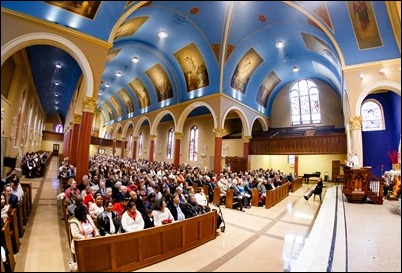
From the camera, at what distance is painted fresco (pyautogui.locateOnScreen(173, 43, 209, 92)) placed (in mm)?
3023

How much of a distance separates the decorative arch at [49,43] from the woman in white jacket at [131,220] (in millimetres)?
2918

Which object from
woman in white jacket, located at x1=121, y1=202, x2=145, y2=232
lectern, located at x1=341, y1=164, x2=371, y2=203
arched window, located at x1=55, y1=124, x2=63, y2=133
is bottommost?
woman in white jacket, located at x1=121, y1=202, x2=145, y2=232

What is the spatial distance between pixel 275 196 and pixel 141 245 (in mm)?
7002

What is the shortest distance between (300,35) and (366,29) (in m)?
0.76

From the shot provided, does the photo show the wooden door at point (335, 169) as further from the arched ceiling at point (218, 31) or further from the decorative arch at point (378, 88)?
the decorative arch at point (378, 88)

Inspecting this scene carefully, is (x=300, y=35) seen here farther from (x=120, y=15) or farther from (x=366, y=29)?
(x=120, y=15)

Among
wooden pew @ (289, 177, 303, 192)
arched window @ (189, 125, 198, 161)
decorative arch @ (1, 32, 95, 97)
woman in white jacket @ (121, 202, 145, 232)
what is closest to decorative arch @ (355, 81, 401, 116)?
decorative arch @ (1, 32, 95, 97)

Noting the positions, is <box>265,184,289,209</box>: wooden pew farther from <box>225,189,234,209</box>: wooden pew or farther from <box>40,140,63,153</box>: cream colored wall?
<box>40,140,63,153</box>: cream colored wall

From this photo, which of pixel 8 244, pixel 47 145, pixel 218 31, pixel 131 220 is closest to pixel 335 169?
pixel 131 220

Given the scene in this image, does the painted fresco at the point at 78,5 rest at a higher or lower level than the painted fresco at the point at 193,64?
lower

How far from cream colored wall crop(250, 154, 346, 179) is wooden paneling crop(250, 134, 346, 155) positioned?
1787 mm

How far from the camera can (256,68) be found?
3.45 metres

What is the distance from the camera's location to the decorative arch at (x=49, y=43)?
308cm

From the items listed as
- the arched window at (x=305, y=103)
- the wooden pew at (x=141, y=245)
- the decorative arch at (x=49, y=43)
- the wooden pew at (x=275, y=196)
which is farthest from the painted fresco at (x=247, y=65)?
the arched window at (x=305, y=103)
